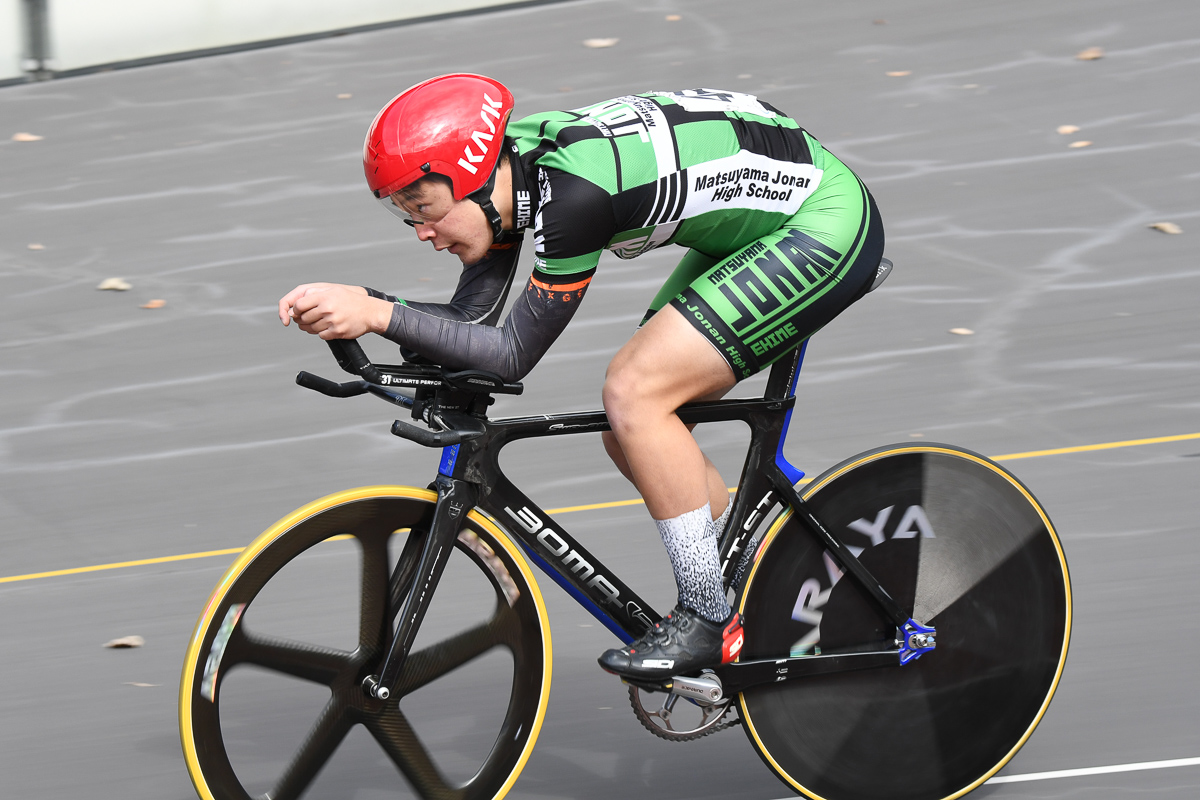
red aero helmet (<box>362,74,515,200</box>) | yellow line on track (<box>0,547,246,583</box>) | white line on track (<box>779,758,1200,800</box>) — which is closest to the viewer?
red aero helmet (<box>362,74,515,200</box>)

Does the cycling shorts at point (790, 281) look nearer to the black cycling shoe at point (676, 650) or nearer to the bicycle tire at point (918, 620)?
the bicycle tire at point (918, 620)

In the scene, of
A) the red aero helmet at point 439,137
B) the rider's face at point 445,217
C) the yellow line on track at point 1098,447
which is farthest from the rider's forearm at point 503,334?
the yellow line on track at point 1098,447

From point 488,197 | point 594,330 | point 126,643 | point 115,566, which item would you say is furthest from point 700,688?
point 594,330

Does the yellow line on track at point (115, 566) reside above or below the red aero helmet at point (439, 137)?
below

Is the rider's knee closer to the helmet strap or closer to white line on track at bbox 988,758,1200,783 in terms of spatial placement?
the helmet strap

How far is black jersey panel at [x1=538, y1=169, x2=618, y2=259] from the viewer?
2.96 metres

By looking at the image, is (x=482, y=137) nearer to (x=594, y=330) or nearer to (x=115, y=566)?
(x=115, y=566)

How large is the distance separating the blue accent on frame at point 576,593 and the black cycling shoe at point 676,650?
0.37ft

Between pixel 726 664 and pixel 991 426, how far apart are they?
8.83 ft

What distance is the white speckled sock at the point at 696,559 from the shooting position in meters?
3.29

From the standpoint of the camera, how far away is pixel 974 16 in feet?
33.8

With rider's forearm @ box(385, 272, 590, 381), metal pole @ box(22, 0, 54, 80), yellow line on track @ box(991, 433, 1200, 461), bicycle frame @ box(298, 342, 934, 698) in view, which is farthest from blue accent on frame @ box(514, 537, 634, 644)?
metal pole @ box(22, 0, 54, 80)

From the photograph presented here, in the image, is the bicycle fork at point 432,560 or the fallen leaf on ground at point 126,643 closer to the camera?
the bicycle fork at point 432,560

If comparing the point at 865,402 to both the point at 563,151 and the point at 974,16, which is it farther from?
the point at 974,16
